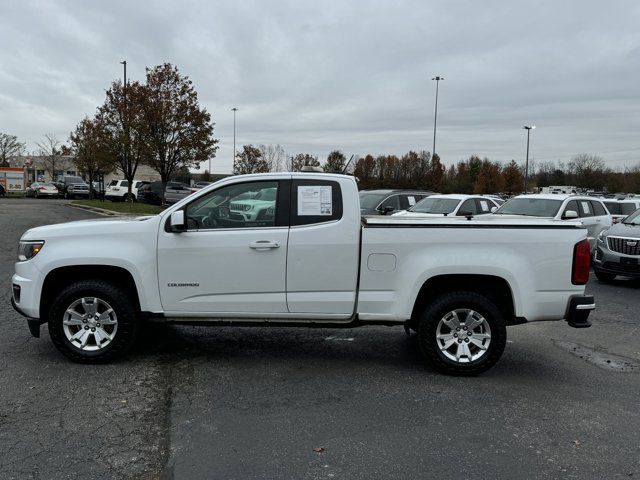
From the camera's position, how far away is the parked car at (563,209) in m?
13.5

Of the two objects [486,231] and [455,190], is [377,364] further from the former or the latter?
[455,190]

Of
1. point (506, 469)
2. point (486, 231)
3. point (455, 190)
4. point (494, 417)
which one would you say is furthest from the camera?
point (455, 190)

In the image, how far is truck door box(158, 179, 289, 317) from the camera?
5129mm

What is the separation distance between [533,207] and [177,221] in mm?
10915

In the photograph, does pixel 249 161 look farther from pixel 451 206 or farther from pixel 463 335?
pixel 463 335

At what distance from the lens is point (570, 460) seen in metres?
3.63

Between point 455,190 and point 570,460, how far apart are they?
70687mm

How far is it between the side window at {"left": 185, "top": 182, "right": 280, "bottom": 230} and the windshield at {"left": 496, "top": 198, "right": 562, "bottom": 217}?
32.2 feet

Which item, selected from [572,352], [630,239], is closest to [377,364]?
[572,352]

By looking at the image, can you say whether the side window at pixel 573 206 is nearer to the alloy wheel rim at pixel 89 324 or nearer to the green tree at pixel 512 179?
the alloy wheel rim at pixel 89 324

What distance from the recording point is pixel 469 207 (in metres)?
15.2

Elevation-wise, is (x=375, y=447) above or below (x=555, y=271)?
below

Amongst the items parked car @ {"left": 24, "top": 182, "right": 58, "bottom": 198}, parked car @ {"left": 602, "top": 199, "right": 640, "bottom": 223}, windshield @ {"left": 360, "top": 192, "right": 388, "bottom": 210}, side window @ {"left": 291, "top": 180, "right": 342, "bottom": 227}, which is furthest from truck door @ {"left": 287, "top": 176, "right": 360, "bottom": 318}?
parked car @ {"left": 24, "top": 182, "right": 58, "bottom": 198}

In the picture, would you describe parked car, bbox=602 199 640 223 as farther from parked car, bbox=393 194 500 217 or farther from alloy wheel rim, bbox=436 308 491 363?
alloy wheel rim, bbox=436 308 491 363
